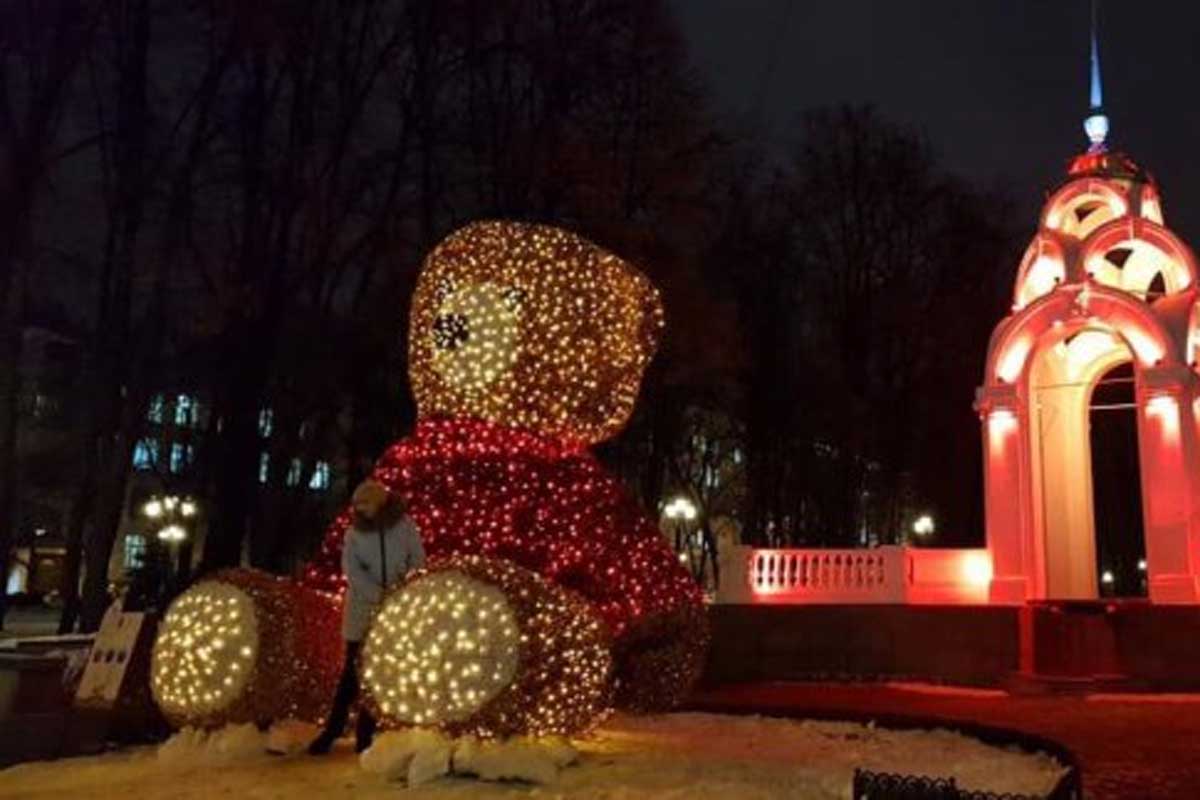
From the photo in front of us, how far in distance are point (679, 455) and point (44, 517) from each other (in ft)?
75.4

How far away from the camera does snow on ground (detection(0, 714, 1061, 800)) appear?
643cm

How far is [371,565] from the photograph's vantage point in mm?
7219

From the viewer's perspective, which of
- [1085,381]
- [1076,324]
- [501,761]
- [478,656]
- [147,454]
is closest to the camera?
[478,656]

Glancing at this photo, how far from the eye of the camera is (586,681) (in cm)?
664

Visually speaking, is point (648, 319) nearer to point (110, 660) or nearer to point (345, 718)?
point (345, 718)

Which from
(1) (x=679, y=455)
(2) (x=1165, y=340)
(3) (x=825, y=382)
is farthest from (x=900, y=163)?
(2) (x=1165, y=340)

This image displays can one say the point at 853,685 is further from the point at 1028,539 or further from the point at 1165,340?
the point at 1165,340

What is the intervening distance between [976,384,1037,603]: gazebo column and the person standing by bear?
10.7 meters

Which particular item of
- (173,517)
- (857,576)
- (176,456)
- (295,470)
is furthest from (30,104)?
(176,456)

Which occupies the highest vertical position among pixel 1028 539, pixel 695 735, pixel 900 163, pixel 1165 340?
pixel 900 163

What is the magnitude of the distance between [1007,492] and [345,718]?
36.0ft

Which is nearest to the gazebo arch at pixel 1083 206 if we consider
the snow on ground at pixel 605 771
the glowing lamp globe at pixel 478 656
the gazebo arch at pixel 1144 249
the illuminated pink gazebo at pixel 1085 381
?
the illuminated pink gazebo at pixel 1085 381

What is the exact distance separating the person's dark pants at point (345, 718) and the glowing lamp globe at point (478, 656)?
0.76 meters

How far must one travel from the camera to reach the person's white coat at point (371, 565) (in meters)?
7.21
